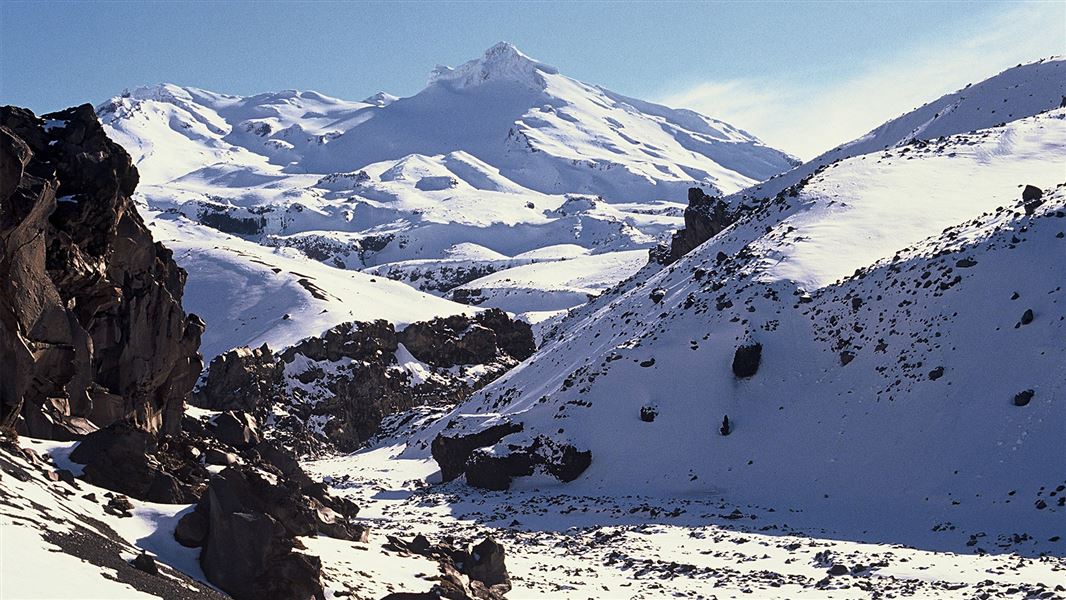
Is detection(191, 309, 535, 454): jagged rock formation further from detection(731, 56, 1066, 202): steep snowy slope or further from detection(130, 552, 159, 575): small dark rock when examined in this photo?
detection(130, 552, 159, 575): small dark rock

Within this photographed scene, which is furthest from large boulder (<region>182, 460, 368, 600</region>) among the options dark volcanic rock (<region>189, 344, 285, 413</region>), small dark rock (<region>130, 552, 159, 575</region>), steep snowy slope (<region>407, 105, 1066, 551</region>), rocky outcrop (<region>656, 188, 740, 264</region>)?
rocky outcrop (<region>656, 188, 740, 264</region>)

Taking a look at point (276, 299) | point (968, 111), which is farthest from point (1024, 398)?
point (276, 299)

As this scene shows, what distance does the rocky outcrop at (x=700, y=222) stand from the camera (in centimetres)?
9706

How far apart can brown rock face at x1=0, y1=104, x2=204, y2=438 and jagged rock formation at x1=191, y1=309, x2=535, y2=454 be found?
4663cm

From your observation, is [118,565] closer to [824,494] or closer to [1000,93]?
[824,494]

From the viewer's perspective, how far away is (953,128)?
10994cm

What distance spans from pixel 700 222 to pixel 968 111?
3487 centimetres

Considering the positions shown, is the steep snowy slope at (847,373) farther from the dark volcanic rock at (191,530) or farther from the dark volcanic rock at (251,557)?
the dark volcanic rock at (191,530)

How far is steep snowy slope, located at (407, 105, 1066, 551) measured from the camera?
46156mm

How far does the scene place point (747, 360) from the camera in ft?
199

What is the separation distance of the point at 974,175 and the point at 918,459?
39.0 meters

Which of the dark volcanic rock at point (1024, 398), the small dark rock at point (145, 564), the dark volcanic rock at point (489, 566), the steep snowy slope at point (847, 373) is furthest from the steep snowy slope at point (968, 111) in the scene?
the small dark rock at point (145, 564)

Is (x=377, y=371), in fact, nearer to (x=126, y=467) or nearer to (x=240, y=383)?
(x=240, y=383)

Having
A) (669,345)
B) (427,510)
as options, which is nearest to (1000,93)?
(669,345)
